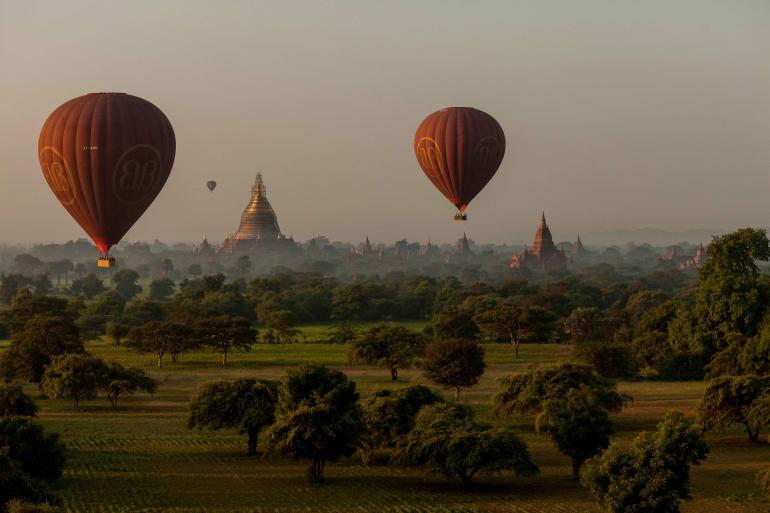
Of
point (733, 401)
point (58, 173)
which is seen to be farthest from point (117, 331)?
point (733, 401)

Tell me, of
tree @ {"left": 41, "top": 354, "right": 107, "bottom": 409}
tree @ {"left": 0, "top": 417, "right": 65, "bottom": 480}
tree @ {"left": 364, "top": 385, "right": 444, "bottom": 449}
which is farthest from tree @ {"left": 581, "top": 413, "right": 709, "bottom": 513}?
tree @ {"left": 41, "top": 354, "right": 107, "bottom": 409}

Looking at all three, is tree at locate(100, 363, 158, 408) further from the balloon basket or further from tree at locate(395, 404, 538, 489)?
tree at locate(395, 404, 538, 489)

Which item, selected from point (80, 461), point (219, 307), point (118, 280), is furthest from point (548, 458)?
point (118, 280)

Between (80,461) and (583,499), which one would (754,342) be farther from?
(80,461)

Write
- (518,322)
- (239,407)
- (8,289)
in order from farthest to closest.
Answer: (8,289) < (518,322) < (239,407)

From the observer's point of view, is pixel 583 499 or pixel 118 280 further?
pixel 118 280

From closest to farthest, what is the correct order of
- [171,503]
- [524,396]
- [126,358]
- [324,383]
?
[171,503] → [324,383] → [524,396] → [126,358]

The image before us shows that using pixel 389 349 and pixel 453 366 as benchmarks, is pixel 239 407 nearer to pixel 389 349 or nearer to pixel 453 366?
pixel 453 366
